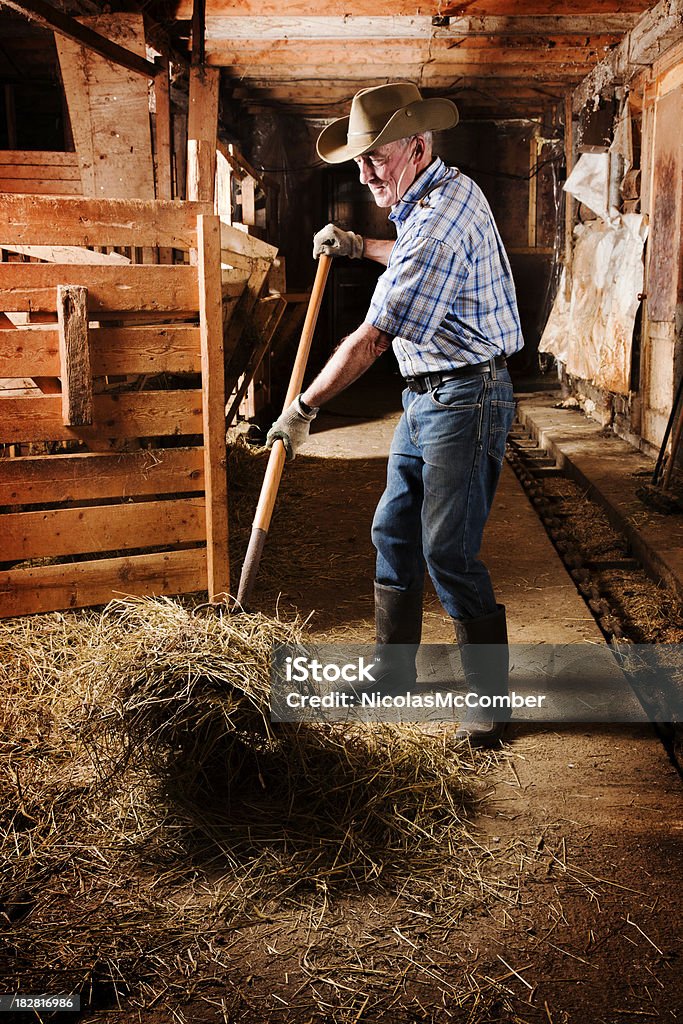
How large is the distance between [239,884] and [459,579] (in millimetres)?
1193

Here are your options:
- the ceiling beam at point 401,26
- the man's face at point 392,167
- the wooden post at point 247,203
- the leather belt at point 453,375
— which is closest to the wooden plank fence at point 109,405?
the man's face at point 392,167

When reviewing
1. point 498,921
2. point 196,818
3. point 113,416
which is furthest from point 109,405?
point 498,921

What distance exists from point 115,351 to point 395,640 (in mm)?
1649

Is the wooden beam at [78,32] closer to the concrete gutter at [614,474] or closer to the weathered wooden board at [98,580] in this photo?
the weathered wooden board at [98,580]

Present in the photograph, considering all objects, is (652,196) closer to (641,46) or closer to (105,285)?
(641,46)

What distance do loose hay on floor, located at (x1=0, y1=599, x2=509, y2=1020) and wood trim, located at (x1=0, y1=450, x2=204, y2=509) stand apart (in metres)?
0.98

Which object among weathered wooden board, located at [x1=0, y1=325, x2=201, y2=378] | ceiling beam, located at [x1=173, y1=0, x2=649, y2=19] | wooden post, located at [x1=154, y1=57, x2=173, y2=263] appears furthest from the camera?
ceiling beam, located at [x1=173, y1=0, x2=649, y2=19]

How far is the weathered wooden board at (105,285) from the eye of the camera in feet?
11.6

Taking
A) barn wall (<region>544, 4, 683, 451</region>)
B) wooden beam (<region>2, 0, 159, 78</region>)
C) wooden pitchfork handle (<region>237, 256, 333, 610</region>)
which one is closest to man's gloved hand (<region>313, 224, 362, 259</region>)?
wooden pitchfork handle (<region>237, 256, 333, 610</region>)

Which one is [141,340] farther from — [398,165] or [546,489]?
[546,489]

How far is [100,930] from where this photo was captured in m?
2.20

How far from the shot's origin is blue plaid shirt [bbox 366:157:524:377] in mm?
2736

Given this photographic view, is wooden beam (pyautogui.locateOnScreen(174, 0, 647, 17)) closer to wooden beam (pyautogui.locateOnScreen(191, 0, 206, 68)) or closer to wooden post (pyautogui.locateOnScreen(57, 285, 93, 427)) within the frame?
wooden beam (pyautogui.locateOnScreen(191, 0, 206, 68))

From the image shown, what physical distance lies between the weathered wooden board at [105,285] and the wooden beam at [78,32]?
2.36 metres
